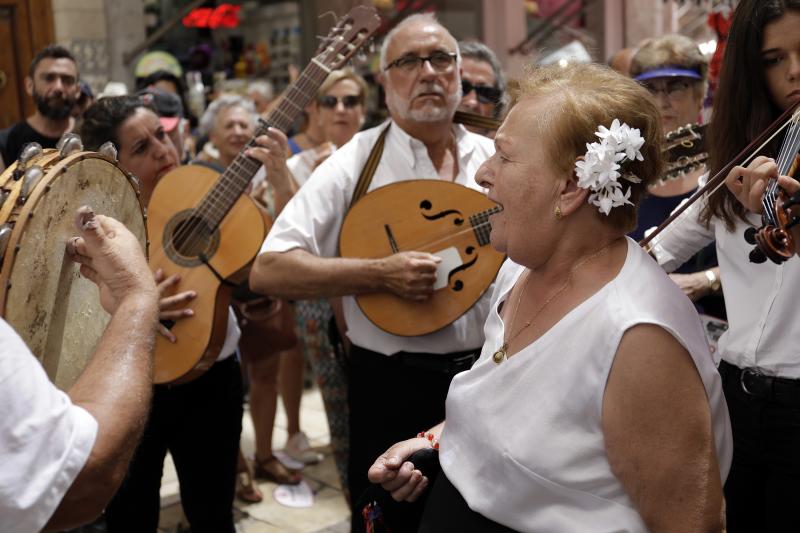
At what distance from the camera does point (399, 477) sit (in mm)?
1892

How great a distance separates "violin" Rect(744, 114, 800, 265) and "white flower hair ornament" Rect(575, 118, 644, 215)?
268mm

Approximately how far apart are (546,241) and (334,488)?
3.10 meters

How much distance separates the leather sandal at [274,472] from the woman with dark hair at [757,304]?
283 centimetres

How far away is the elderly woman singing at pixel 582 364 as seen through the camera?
148cm

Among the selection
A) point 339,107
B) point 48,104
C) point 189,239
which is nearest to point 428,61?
point 189,239

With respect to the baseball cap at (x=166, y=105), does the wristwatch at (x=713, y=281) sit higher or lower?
lower

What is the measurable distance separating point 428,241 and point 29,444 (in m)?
1.80

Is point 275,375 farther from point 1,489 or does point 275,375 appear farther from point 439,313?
point 1,489

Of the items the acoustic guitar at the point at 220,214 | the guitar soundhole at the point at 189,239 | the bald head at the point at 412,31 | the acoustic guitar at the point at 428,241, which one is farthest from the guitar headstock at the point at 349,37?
the guitar soundhole at the point at 189,239

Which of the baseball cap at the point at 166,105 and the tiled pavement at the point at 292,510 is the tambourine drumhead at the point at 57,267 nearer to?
the baseball cap at the point at 166,105

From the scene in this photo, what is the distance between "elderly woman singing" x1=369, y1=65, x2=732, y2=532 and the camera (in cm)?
148

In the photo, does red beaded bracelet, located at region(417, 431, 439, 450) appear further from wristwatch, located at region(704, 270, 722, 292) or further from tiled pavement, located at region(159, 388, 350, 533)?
tiled pavement, located at region(159, 388, 350, 533)

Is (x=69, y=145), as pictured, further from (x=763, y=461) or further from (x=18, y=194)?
(x=763, y=461)

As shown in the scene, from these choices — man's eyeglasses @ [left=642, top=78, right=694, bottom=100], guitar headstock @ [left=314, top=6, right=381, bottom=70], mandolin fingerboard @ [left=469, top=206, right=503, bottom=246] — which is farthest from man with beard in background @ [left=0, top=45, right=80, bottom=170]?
man's eyeglasses @ [left=642, top=78, right=694, bottom=100]
